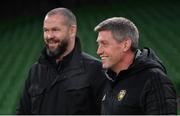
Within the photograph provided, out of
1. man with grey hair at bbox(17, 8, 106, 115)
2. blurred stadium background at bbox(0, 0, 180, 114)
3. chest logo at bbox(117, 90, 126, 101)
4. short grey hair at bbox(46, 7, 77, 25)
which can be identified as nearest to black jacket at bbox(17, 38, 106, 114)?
man with grey hair at bbox(17, 8, 106, 115)

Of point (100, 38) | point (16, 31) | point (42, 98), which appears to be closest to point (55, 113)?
point (42, 98)

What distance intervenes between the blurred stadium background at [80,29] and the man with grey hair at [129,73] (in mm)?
5299

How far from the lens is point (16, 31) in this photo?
1769 centimetres

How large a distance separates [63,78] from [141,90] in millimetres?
794

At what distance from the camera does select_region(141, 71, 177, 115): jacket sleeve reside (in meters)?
2.69

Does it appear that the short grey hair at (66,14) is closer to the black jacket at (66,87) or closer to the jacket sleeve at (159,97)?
the black jacket at (66,87)

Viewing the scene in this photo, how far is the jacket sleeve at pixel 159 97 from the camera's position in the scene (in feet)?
8.84

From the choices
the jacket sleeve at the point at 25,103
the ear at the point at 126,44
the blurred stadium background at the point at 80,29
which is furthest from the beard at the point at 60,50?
the blurred stadium background at the point at 80,29

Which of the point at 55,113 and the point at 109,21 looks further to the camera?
the point at 55,113

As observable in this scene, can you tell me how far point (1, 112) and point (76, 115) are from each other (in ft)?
16.0

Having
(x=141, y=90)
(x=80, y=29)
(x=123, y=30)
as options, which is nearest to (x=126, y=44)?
(x=123, y=30)

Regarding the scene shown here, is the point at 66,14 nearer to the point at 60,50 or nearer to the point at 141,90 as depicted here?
the point at 60,50

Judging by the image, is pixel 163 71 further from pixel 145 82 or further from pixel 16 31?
pixel 16 31

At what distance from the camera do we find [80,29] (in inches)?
620
